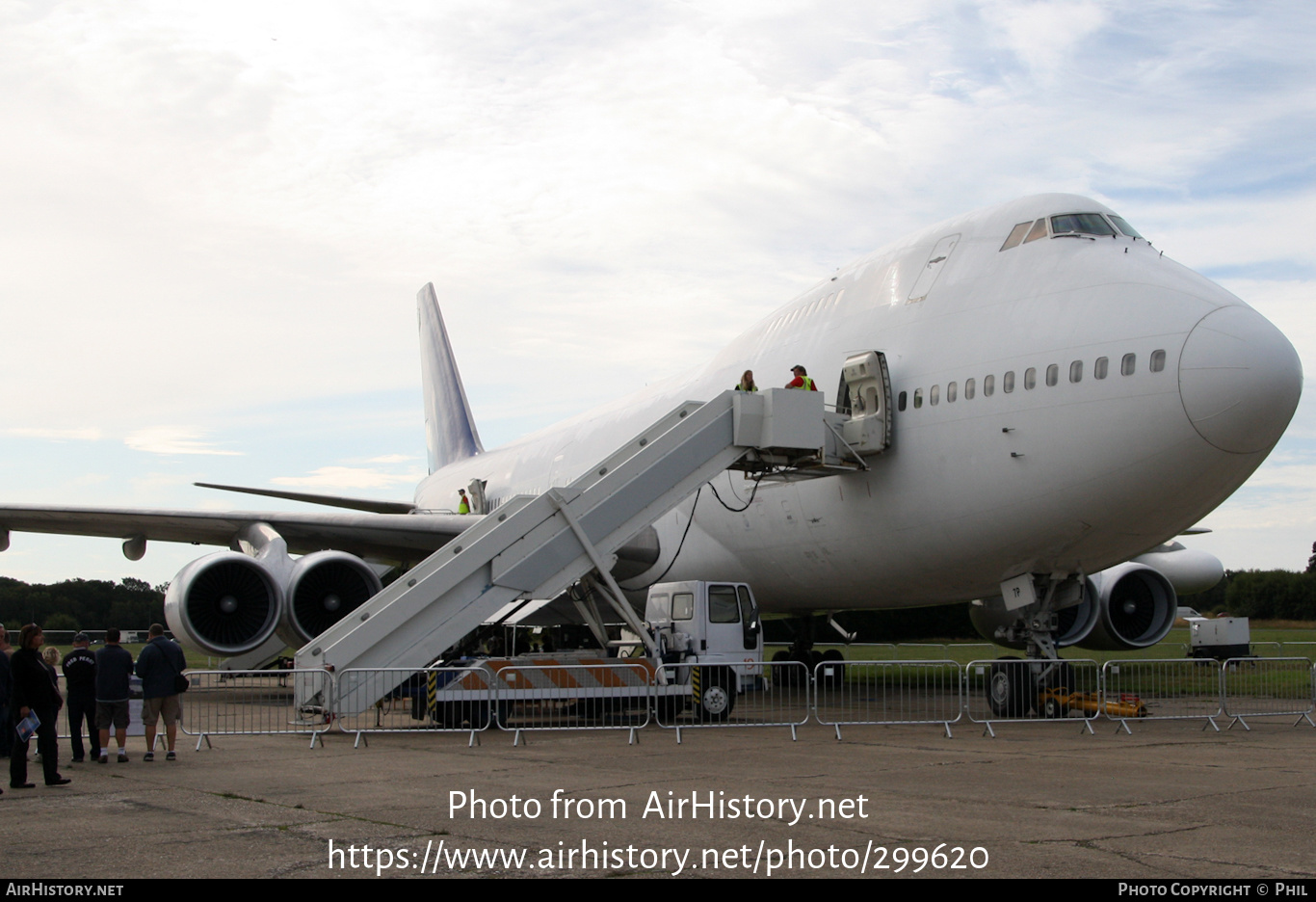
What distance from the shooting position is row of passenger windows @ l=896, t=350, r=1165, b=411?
11.0 meters

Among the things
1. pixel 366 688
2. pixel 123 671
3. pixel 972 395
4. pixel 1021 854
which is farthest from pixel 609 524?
pixel 1021 854

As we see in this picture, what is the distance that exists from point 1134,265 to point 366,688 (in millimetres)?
8671

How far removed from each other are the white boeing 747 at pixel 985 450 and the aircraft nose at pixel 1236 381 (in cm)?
2

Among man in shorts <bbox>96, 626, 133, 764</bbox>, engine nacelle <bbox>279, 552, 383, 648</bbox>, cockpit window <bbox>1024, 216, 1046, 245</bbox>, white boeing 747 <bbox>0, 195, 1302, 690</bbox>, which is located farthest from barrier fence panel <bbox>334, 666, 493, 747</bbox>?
cockpit window <bbox>1024, 216, 1046, 245</bbox>

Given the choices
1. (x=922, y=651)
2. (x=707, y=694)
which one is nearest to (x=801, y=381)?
(x=707, y=694)

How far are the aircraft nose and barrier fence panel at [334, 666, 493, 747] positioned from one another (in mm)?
7154

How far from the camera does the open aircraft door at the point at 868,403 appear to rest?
42.8ft

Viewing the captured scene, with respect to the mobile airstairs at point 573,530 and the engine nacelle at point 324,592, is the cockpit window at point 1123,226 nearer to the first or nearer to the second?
the mobile airstairs at point 573,530

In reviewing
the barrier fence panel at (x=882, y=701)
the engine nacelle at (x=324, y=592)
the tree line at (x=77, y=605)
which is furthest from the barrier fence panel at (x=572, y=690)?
the tree line at (x=77, y=605)

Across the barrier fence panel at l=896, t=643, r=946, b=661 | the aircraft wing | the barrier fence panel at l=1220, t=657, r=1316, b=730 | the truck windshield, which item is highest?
the aircraft wing

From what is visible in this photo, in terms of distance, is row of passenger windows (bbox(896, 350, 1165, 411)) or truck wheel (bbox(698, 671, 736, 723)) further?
truck wheel (bbox(698, 671, 736, 723))

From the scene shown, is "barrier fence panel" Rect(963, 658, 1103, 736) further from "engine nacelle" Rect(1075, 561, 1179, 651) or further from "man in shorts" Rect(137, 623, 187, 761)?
"man in shorts" Rect(137, 623, 187, 761)

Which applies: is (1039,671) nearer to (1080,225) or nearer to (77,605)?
(1080,225)

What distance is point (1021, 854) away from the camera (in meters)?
5.41
